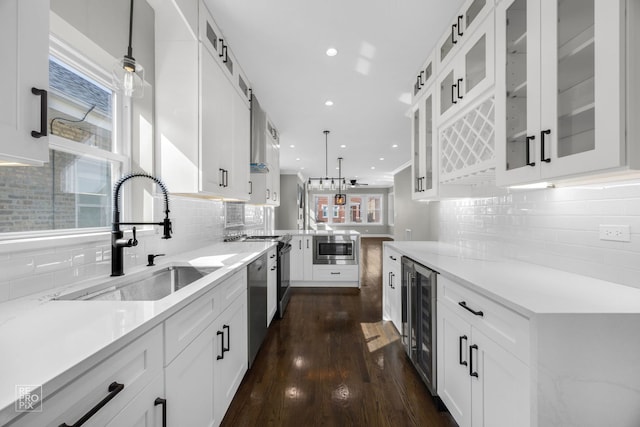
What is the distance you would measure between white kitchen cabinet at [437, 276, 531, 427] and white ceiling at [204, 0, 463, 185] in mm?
1965

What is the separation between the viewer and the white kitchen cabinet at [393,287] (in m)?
2.77

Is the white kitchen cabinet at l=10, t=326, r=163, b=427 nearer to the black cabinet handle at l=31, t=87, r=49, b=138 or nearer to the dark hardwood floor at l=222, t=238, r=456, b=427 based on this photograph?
the black cabinet handle at l=31, t=87, r=49, b=138

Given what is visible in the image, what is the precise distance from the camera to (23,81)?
837 millimetres

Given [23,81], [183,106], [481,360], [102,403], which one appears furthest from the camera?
[183,106]

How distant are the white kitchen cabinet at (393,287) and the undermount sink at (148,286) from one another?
172cm

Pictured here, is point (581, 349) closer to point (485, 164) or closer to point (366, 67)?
point (485, 164)

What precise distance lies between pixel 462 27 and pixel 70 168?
2.59 meters

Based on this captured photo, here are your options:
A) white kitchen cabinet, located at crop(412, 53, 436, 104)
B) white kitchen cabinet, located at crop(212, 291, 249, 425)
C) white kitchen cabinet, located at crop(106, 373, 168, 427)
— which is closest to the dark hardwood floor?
white kitchen cabinet, located at crop(212, 291, 249, 425)

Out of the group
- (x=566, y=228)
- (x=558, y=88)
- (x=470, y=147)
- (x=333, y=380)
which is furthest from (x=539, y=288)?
(x=333, y=380)

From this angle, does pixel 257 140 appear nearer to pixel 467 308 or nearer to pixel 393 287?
pixel 393 287

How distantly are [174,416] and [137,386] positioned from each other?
1.09ft

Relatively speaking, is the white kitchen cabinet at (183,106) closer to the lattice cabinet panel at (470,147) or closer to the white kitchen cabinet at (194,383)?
the white kitchen cabinet at (194,383)

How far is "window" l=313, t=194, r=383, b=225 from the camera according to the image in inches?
554

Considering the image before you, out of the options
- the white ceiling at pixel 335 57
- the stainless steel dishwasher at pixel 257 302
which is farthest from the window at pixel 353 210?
the stainless steel dishwasher at pixel 257 302
